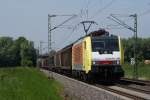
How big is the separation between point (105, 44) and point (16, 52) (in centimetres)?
12813

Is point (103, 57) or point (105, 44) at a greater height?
point (105, 44)

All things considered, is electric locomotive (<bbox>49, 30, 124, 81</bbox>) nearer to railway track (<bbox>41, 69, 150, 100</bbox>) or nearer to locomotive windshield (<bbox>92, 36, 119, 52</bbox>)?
locomotive windshield (<bbox>92, 36, 119, 52</bbox>)

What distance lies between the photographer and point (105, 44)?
32.1 metres

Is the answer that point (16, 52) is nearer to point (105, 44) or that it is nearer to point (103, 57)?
point (105, 44)

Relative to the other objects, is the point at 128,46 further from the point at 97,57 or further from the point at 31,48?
the point at 97,57

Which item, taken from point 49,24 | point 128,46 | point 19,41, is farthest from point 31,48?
point 49,24

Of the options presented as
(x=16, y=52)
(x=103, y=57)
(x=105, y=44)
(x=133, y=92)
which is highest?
(x=16, y=52)

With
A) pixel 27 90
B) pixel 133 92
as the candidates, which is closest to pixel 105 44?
pixel 133 92

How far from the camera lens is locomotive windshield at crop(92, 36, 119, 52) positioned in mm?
32062

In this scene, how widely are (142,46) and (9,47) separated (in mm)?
45357

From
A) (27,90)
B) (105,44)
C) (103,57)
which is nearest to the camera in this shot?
(27,90)

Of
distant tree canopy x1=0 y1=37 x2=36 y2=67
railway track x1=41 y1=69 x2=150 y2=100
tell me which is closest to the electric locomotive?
railway track x1=41 y1=69 x2=150 y2=100

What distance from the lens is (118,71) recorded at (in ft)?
103

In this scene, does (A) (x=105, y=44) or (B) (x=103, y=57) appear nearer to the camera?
(B) (x=103, y=57)
